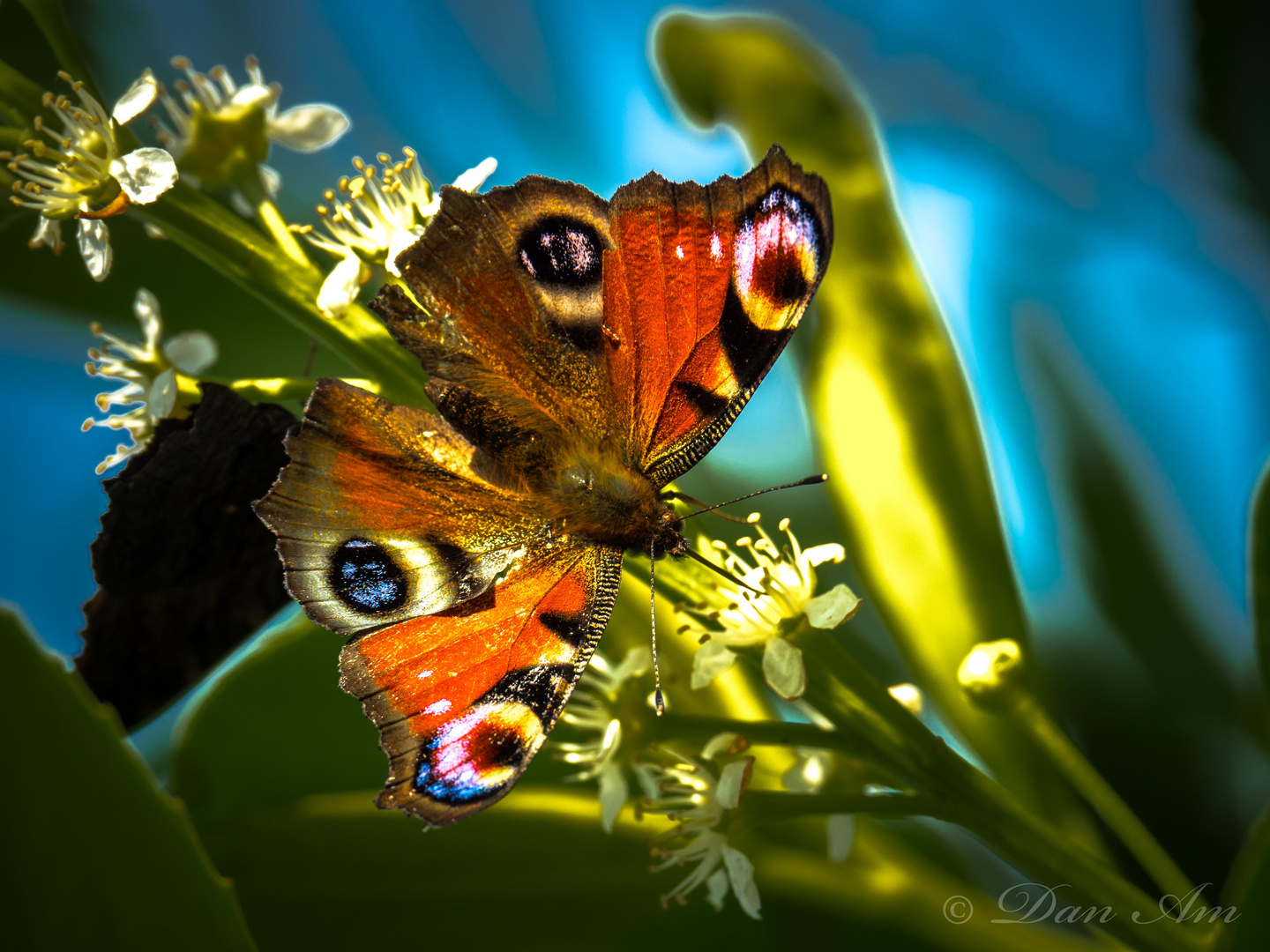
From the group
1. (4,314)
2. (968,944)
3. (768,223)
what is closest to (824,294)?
(768,223)

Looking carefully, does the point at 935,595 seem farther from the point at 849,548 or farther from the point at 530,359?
the point at 530,359

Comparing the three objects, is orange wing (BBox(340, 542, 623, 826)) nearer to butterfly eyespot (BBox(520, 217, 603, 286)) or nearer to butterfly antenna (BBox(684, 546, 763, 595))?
butterfly antenna (BBox(684, 546, 763, 595))

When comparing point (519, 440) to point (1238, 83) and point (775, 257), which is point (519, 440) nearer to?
point (775, 257)

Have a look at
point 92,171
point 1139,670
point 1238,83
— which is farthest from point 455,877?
point 1238,83

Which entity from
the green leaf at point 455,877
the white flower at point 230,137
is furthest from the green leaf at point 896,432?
the white flower at point 230,137

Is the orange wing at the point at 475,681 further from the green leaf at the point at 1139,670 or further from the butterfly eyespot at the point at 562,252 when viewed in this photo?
the green leaf at the point at 1139,670

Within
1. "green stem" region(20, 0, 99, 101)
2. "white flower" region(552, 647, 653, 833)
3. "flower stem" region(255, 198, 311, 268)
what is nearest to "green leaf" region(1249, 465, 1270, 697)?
"white flower" region(552, 647, 653, 833)
